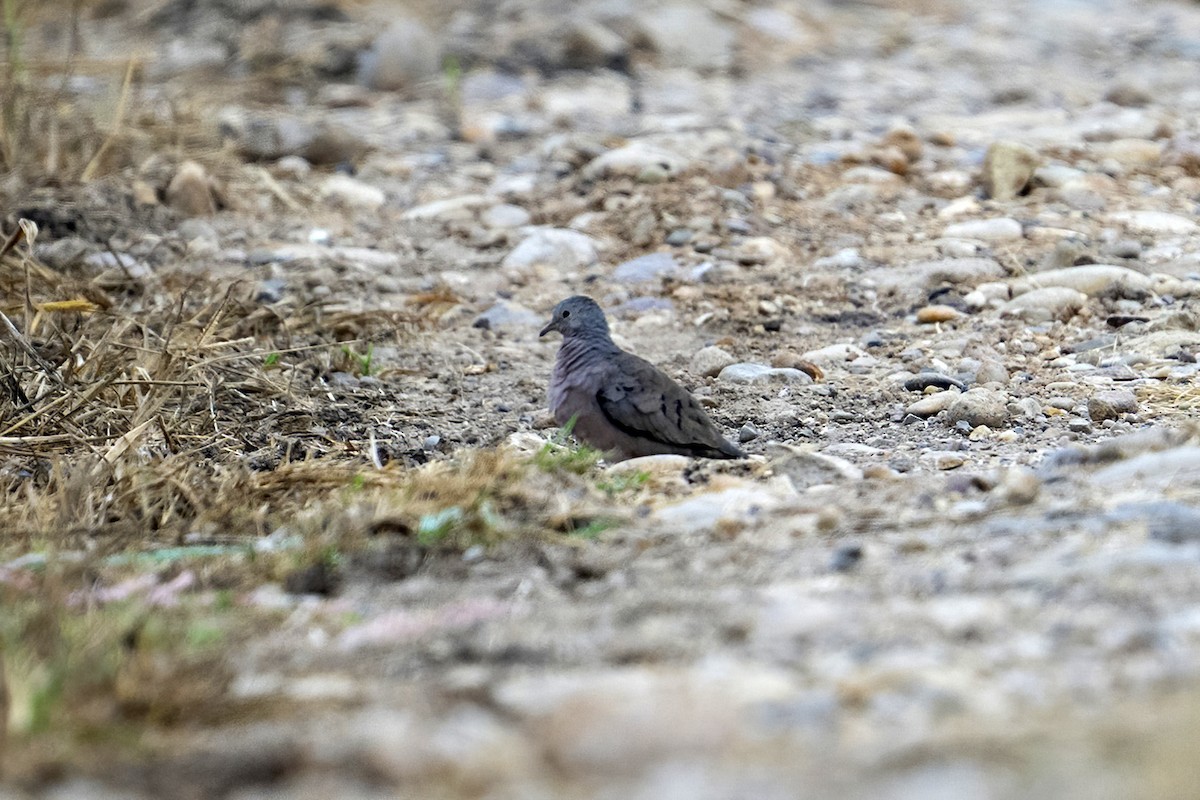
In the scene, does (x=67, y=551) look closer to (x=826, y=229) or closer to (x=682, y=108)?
(x=826, y=229)

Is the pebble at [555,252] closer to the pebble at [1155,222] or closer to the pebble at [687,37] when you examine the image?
the pebble at [1155,222]

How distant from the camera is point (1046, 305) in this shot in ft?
17.5

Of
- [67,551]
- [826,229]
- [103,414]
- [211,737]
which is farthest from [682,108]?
[211,737]

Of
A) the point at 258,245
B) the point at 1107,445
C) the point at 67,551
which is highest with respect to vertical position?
A: the point at 1107,445

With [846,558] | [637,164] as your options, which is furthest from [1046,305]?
[846,558]

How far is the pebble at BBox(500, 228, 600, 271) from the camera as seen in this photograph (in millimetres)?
6246

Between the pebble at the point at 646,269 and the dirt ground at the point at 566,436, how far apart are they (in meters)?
0.03

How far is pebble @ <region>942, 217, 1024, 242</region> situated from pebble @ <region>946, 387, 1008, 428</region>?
2025 millimetres

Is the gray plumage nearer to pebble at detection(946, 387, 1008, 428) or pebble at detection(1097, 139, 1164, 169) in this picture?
pebble at detection(946, 387, 1008, 428)

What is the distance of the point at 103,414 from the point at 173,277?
1.76m

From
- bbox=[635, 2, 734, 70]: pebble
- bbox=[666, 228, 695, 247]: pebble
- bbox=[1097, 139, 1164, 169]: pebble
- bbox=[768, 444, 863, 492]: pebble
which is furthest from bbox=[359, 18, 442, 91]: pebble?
bbox=[768, 444, 863, 492]: pebble

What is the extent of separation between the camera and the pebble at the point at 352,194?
23.0ft

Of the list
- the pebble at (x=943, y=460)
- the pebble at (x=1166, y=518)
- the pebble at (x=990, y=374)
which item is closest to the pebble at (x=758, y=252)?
the pebble at (x=990, y=374)

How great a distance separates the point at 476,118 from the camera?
826 centimetres
